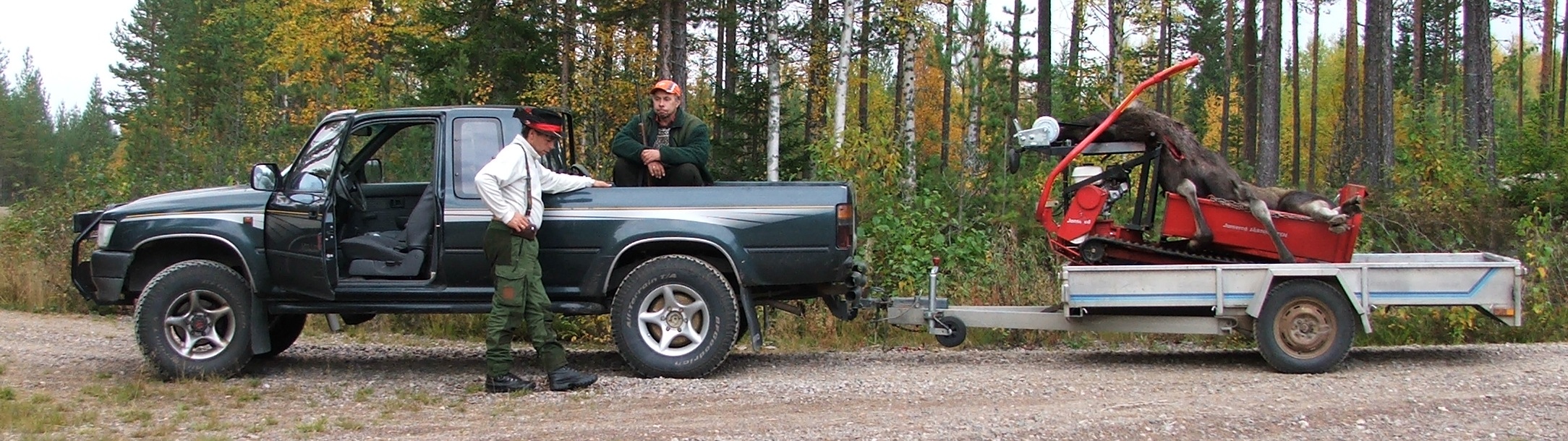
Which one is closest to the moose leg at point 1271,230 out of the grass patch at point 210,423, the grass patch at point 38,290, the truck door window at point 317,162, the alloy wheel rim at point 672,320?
the alloy wheel rim at point 672,320

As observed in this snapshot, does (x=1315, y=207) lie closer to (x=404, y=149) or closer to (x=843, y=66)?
(x=404, y=149)

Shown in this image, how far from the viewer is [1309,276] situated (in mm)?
7570

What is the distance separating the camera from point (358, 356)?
8.88 metres

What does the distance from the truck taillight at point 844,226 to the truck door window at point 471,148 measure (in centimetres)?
218

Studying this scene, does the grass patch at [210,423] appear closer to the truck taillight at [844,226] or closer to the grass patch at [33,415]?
the grass patch at [33,415]

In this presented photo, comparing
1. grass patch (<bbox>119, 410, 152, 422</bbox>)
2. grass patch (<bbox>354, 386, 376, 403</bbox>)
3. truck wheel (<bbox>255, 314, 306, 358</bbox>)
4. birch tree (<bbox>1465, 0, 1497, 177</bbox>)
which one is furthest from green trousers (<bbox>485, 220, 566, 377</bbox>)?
birch tree (<bbox>1465, 0, 1497, 177</bbox>)

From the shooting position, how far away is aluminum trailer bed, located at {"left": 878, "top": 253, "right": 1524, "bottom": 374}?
7512mm

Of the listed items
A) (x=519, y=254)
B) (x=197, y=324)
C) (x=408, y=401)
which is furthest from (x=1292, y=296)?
(x=197, y=324)

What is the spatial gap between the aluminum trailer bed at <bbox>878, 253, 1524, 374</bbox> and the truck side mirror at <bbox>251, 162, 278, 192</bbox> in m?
5.08

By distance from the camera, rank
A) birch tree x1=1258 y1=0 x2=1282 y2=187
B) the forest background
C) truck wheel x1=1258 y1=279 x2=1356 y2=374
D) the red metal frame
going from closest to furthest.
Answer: truck wheel x1=1258 y1=279 x2=1356 y2=374
the red metal frame
the forest background
birch tree x1=1258 y1=0 x2=1282 y2=187

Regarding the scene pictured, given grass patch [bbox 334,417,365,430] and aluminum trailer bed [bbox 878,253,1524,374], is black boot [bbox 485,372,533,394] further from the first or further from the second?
aluminum trailer bed [bbox 878,253,1524,374]

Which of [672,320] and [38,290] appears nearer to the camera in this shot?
[672,320]

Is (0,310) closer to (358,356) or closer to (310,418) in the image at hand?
(358,356)

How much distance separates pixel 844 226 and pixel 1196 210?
2414 mm
